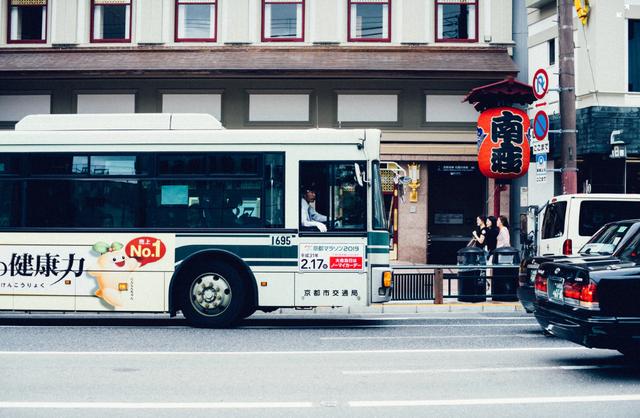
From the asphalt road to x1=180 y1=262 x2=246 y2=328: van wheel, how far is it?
307mm

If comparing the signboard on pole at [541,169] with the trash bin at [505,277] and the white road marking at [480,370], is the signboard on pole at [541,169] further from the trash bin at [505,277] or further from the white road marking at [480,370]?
the white road marking at [480,370]

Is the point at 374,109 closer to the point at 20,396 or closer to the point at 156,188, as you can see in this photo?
the point at 156,188

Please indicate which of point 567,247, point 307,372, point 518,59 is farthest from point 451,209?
point 307,372

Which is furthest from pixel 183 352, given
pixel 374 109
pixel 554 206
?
pixel 374 109

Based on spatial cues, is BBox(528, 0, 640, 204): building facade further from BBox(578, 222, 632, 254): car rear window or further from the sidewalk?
BBox(578, 222, 632, 254): car rear window

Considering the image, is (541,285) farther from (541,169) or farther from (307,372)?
(541,169)

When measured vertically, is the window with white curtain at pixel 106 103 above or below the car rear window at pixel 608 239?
above

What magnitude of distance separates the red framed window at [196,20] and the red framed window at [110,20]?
163 centimetres

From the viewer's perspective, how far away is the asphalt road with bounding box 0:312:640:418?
7059 millimetres

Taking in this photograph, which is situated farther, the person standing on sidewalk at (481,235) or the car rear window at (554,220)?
the person standing on sidewalk at (481,235)

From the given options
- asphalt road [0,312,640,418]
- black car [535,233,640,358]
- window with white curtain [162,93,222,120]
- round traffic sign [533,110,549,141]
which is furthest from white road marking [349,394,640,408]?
window with white curtain [162,93,222,120]

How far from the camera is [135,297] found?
1250 cm

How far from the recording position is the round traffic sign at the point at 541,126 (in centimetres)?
1748

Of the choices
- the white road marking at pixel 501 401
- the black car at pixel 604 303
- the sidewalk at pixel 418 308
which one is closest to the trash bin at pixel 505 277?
the sidewalk at pixel 418 308
